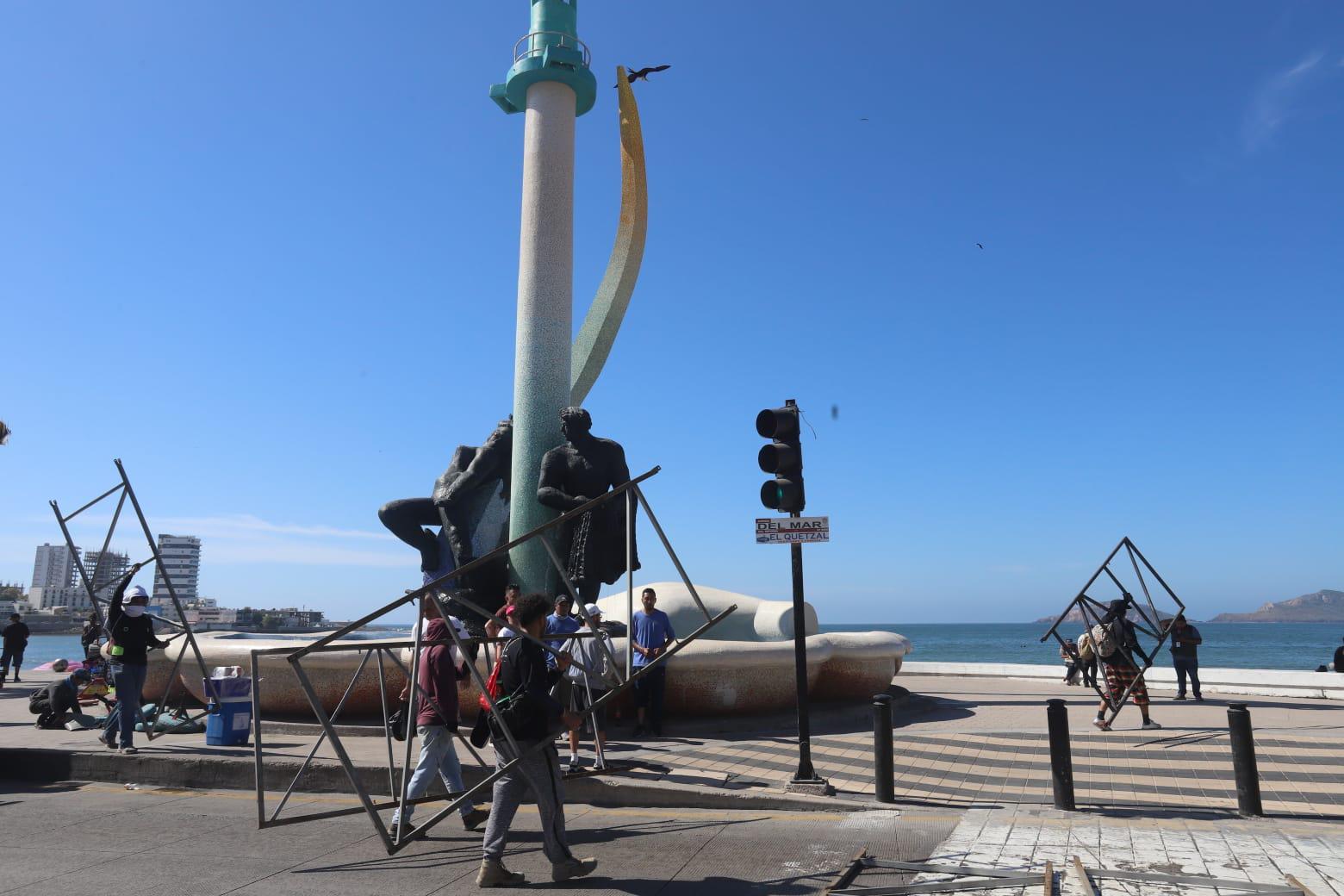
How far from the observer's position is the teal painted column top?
16.1 meters

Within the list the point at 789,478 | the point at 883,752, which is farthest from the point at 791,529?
the point at 883,752

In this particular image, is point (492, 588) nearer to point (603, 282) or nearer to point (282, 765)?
point (282, 765)

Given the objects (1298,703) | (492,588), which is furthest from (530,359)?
(1298,703)

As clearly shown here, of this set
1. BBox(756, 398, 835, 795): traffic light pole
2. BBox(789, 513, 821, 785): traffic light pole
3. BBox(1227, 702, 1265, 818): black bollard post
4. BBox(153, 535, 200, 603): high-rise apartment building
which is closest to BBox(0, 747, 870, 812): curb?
BBox(789, 513, 821, 785): traffic light pole

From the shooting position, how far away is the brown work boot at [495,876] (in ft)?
18.1

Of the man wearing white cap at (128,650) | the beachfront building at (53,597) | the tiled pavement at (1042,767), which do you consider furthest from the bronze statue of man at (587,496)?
the beachfront building at (53,597)

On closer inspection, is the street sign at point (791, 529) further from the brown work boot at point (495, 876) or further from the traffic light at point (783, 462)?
the brown work boot at point (495, 876)

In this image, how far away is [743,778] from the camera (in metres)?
8.51

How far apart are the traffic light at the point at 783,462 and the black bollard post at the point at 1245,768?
12.9ft

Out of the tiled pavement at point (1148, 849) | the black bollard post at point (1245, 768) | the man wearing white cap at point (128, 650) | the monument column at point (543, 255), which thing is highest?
the monument column at point (543, 255)

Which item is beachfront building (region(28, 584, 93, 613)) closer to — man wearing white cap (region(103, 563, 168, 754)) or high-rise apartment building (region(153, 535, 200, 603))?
high-rise apartment building (region(153, 535, 200, 603))

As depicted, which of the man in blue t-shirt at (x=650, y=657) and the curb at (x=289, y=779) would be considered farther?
the man in blue t-shirt at (x=650, y=657)

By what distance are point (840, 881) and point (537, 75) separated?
14.4 meters

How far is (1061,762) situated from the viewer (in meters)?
7.50
